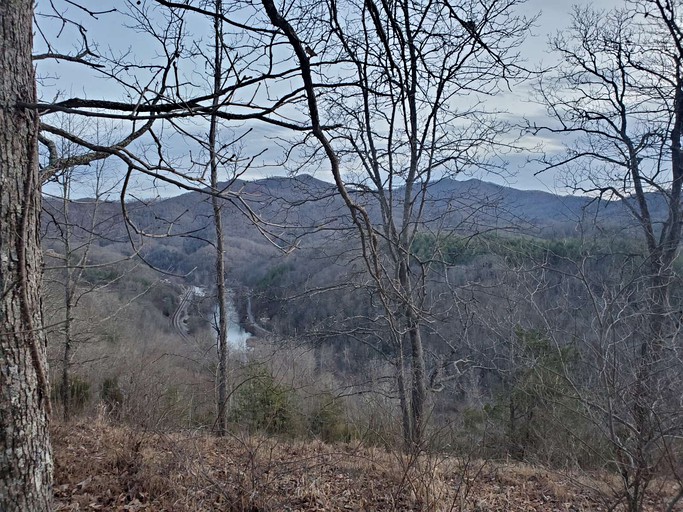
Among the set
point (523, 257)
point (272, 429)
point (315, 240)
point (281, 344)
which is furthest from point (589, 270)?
point (272, 429)

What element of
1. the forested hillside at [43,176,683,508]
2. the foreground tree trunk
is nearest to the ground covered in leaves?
the forested hillside at [43,176,683,508]

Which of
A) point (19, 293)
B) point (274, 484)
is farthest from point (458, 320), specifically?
point (19, 293)

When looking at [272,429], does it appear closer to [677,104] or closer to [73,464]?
[73,464]

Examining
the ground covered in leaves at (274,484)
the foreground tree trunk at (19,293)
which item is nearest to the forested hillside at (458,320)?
the ground covered in leaves at (274,484)

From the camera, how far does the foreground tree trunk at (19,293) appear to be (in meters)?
2.05

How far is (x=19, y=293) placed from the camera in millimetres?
2109

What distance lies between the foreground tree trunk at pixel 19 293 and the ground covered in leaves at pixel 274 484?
6.09 feet

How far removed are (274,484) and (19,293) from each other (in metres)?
2.93

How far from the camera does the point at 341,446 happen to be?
7742 mm

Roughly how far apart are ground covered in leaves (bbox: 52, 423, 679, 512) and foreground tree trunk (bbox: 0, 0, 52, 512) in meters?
1.86

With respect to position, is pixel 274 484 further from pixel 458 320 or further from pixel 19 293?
pixel 458 320

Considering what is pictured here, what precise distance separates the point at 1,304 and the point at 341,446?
656 centimetres

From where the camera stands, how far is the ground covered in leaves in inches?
156

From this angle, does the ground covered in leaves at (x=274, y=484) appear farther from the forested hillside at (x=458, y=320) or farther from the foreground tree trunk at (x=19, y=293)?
the foreground tree trunk at (x=19, y=293)
